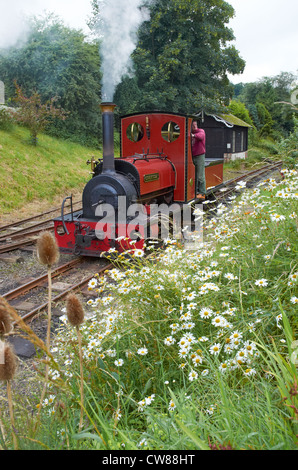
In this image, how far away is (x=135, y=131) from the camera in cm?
904

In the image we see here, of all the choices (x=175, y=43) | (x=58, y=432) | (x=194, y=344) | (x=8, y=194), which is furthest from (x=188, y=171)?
(x=175, y=43)

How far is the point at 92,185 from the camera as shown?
7168 millimetres

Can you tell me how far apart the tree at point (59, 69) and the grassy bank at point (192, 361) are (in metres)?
17.9

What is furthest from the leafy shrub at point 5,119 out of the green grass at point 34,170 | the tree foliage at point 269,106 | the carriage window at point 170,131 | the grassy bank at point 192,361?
the tree foliage at point 269,106

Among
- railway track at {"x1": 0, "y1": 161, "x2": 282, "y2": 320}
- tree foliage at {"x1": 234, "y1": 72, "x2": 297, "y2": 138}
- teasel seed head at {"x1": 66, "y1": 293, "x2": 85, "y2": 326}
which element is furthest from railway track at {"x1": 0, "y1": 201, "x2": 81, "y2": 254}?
tree foliage at {"x1": 234, "y1": 72, "x2": 297, "y2": 138}

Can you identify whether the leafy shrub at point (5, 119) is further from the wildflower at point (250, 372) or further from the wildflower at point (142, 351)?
the wildflower at point (250, 372)

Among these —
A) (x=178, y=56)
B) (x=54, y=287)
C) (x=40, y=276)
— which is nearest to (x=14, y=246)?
(x=40, y=276)

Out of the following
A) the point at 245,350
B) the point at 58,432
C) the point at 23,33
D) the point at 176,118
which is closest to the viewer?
the point at 58,432

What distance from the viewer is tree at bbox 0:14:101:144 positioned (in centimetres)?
1959

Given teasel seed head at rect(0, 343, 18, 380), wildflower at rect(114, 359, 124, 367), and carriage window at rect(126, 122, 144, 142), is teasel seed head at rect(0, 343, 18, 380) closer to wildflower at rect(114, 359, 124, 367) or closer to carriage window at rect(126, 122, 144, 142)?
wildflower at rect(114, 359, 124, 367)

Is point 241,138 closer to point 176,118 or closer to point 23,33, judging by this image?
point 23,33

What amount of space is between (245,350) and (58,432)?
1.10 metres

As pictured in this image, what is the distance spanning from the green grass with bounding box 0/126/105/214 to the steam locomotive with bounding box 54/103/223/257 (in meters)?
4.38

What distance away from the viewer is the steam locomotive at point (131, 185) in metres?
6.76
